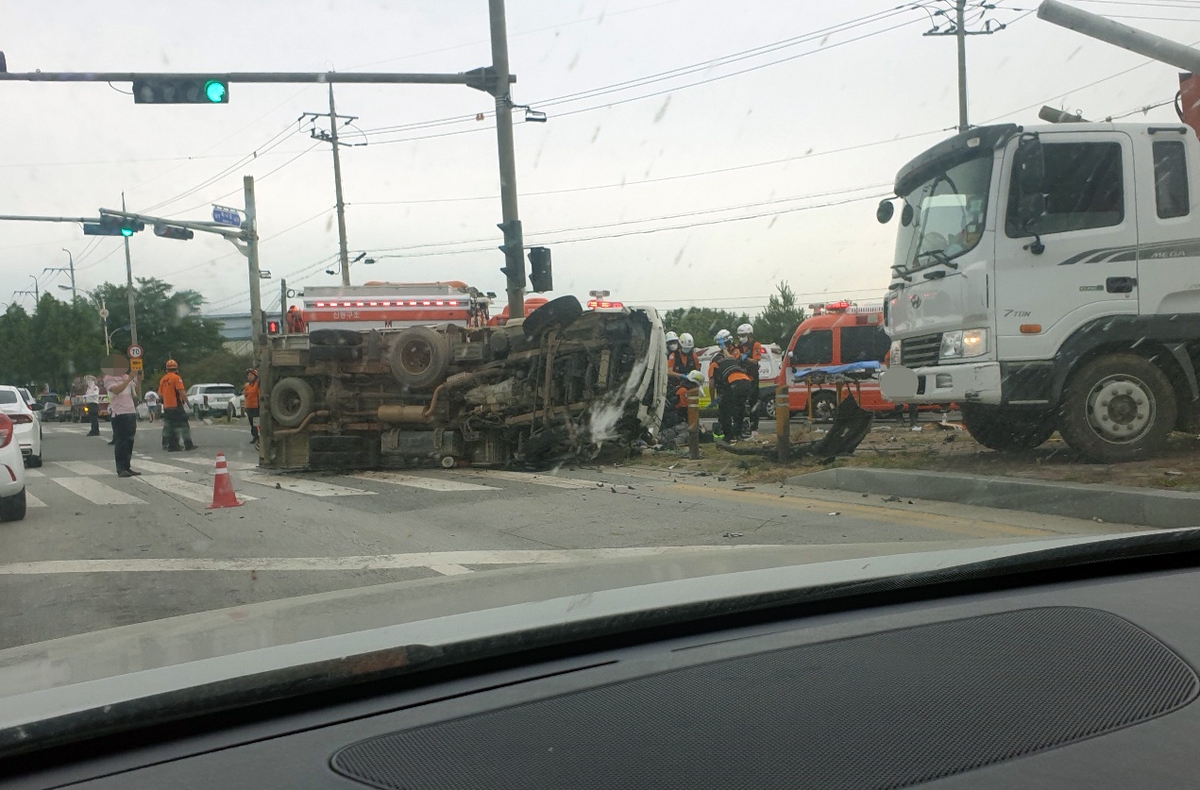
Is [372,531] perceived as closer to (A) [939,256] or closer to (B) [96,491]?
(A) [939,256]

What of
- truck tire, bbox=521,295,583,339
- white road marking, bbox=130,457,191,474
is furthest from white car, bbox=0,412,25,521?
truck tire, bbox=521,295,583,339

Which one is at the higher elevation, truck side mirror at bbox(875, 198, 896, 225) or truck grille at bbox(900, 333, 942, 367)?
truck side mirror at bbox(875, 198, 896, 225)

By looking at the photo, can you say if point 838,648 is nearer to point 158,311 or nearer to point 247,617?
point 247,617

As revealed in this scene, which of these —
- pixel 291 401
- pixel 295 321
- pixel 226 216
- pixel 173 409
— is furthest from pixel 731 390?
pixel 226 216

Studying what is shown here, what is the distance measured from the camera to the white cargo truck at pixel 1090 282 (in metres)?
8.40

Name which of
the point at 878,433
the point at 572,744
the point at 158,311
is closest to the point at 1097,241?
the point at 878,433

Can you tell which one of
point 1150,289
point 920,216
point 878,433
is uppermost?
point 920,216

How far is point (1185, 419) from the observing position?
8688 millimetres

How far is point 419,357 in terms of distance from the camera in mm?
12977

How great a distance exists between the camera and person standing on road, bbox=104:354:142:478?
1362 cm

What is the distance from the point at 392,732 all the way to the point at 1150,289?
8467 millimetres

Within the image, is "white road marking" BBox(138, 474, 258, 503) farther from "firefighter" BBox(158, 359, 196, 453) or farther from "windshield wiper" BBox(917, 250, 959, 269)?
"windshield wiper" BBox(917, 250, 959, 269)

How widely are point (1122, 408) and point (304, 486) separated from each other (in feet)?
28.5

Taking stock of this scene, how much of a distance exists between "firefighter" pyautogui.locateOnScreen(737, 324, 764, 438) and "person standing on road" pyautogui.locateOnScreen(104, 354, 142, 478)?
873 cm
